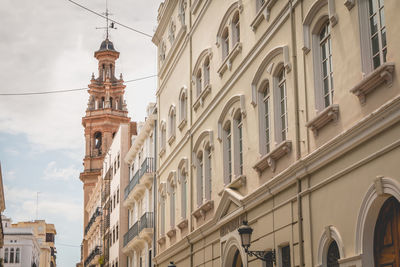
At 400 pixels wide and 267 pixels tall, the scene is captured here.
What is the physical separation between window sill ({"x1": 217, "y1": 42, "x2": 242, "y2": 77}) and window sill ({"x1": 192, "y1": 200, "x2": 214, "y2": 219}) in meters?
3.78

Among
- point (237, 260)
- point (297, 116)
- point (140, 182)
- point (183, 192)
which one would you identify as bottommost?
point (237, 260)

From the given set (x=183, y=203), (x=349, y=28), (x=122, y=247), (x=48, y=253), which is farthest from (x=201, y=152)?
(x=48, y=253)

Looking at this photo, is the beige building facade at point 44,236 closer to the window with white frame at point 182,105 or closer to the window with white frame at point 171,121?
the window with white frame at point 171,121

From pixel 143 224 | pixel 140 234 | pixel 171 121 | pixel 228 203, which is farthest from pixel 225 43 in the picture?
pixel 140 234

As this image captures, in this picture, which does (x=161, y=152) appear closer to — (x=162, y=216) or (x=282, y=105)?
(x=162, y=216)

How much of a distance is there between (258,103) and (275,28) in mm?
2059

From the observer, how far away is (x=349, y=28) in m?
12.4

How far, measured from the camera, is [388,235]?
11.5 metres

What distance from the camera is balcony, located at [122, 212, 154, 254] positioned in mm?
33812

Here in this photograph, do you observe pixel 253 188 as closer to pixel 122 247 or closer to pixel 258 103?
pixel 258 103

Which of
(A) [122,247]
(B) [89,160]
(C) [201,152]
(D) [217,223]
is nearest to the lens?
(D) [217,223]

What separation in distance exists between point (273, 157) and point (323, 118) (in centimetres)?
302

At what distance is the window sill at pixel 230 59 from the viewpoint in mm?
19159

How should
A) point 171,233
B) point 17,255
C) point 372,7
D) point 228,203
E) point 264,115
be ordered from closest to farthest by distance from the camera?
point 372,7 < point 264,115 < point 228,203 < point 171,233 < point 17,255
